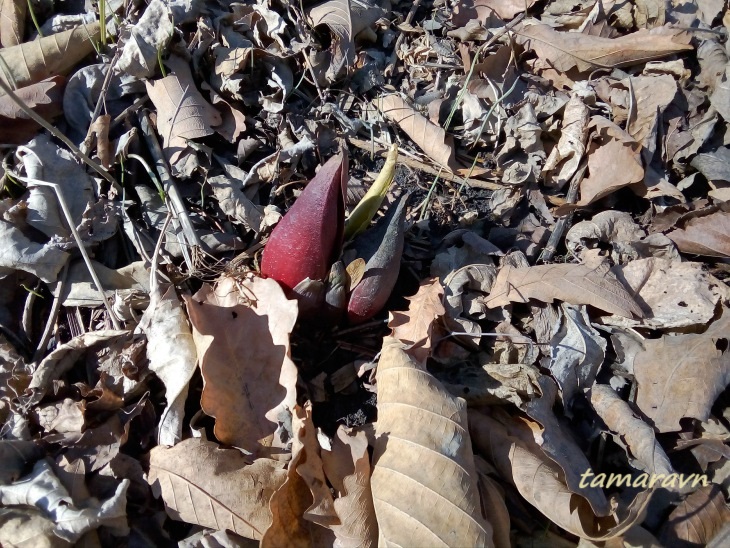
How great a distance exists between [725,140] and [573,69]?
1.96ft

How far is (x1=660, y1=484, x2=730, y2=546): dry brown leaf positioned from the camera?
1350mm

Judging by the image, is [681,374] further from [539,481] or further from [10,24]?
[10,24]

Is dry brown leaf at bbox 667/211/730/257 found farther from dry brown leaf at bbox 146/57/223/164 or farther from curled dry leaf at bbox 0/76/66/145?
curled dry leaf at bbox 0/76/66/145

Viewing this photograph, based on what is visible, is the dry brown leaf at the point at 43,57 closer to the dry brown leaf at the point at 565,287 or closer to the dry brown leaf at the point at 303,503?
the dry brown leaf at the point at 303,503

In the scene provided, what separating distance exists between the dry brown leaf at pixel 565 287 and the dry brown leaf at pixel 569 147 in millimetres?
424

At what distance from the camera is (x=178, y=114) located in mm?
1804

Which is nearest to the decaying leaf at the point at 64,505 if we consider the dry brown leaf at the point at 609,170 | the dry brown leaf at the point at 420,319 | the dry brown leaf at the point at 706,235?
the dry brown leaf at the point at 420,319

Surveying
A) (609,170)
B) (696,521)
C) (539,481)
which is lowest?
(696,521)

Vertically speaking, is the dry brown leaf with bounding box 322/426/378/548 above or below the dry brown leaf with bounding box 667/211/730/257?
below

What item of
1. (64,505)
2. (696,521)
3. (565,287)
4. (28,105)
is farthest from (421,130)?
(64,505)

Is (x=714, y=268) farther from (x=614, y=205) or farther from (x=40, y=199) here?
(x=40, y=199)

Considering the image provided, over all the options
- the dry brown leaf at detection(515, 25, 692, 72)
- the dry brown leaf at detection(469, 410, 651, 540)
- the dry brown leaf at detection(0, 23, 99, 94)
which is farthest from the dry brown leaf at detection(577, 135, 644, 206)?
the dry brown leaf at detection(0, 23, 99, 94)

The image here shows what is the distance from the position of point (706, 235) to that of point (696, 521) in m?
0.89

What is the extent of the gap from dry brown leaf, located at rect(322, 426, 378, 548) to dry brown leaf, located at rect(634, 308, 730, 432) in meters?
0.79
